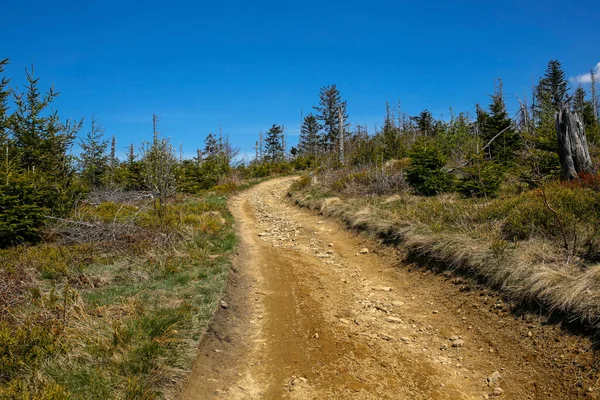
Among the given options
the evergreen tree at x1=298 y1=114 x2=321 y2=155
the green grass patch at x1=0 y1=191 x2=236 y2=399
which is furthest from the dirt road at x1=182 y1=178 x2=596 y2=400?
the evergreen tree at x1=298 y1=114 x2=321 y2=155

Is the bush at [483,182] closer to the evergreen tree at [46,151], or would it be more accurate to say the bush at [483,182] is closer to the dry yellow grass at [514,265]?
the dry yellow grass at [514,265]

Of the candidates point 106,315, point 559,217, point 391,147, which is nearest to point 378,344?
point 106,315

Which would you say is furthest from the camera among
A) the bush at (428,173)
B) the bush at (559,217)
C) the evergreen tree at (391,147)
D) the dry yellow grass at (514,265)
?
the evergreen tree at (391,147)

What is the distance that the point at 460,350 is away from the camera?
4.36 metres

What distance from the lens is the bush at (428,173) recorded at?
1223cm

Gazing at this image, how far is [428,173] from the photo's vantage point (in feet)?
40.9

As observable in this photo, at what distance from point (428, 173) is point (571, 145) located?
4.24 m

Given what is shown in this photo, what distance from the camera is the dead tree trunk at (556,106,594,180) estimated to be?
9.02 meters

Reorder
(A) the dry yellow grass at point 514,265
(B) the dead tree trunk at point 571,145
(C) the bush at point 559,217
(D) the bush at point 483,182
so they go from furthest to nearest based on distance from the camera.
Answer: (D) the bush at point 483,182, (B) the dead tree trunk at point 571,145, (C) the bush at point 559,217, (A) the dry yellow grass at point 514,265

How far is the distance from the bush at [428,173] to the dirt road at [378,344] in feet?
18.6

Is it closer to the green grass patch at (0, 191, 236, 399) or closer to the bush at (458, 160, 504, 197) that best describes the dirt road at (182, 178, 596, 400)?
the green grass patch at (0, 191, 236, 399)

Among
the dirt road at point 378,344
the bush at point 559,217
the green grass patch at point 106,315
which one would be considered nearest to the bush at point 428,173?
the bush at point 559,217

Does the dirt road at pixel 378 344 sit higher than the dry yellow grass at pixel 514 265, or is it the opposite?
the dry yellow grass at pixel 514 265

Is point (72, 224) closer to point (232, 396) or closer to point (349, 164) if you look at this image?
point (232, 396)
